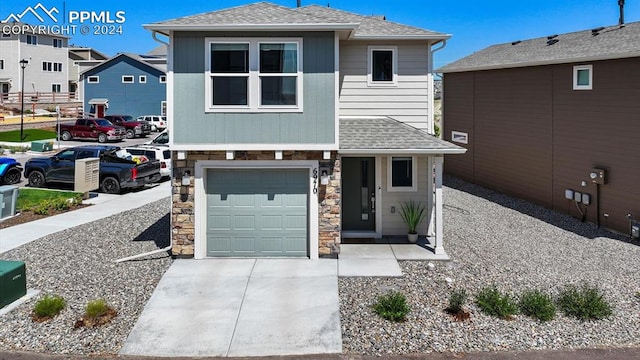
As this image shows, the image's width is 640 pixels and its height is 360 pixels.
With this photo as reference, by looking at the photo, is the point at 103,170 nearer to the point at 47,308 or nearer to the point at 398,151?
the point at 47,308

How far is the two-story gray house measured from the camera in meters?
10.9

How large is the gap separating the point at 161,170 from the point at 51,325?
565 inches

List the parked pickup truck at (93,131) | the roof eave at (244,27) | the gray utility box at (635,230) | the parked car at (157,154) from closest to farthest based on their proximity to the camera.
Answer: the roof eave at (244,27)
the gray utility box at (635,230)
the parked car at (157,154)
the parked pickup truck at (93,131)

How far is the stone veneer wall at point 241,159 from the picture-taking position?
11.2 meters

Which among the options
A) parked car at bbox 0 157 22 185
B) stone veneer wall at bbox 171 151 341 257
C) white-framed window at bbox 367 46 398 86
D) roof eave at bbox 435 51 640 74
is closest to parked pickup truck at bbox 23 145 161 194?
parked car at bbox 0 157 22 185

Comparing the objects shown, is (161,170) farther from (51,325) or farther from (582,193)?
(582,193)

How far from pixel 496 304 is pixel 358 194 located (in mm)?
5367

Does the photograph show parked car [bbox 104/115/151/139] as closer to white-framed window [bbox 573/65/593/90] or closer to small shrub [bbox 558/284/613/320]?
white-framed window [bbox 573/65/593/90]

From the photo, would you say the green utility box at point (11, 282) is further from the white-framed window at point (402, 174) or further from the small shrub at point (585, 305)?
the small shrub at point (585, 305)

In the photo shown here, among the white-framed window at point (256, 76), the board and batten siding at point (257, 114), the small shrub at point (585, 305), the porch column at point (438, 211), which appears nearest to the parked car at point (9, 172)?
the board and batten siding at point (257, 114)

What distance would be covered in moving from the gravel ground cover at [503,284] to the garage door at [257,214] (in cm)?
205

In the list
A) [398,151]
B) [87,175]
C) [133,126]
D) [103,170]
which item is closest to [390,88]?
[398,151]

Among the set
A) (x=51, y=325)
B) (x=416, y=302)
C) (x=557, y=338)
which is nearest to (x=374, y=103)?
(x=416, y=302)

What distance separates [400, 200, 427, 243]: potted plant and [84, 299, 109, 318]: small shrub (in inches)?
281
